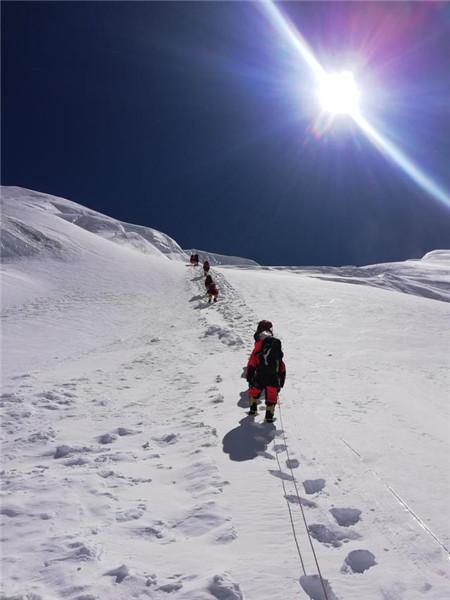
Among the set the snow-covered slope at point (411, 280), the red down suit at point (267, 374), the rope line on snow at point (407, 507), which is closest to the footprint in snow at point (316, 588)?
the rope line on snow at point (407, 507)

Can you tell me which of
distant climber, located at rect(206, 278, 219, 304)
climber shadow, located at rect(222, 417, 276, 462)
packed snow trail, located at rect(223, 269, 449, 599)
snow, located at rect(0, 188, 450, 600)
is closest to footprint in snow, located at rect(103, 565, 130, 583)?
snow, located at rect(0, 188, 450, 600)

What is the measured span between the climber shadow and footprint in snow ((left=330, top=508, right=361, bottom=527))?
1626 millimetres

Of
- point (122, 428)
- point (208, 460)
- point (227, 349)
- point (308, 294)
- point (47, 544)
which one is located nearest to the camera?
point (47, 544)

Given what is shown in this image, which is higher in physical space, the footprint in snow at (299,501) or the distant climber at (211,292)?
the distant climber at (211,292)

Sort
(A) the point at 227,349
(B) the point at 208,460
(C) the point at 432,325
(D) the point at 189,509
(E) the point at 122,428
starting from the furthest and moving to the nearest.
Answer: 1. (C) the point at 432,325
2. (A) the point at 227,349
3. (E) the point at 122,428
4. (B) the point at 208,460
5. (D) the point at 189,509

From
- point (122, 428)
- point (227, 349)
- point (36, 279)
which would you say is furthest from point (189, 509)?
point (36, 279)

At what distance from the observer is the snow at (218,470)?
11.4 feet

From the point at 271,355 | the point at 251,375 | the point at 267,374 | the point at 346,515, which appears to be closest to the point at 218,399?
the point at 251,375

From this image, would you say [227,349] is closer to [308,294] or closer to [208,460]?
[208,460]

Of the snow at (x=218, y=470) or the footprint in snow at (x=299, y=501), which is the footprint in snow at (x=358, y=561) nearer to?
the snow at (x=218, y=470)

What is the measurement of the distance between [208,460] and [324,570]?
241 cm

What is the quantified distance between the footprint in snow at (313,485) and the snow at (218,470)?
16 millimetres

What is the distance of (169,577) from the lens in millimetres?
3445

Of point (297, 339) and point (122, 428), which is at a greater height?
point (297, 339)
